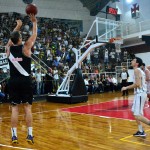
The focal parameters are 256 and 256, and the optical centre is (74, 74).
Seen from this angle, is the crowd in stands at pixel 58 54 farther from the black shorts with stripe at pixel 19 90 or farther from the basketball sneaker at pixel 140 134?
the black shorts with stripe at pixel 19 90

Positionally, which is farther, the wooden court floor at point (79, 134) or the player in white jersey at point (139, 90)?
the player in white jersey at point (139, 90)

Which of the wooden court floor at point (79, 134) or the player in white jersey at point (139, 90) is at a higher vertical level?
the player in white jersey at point (139, 90)

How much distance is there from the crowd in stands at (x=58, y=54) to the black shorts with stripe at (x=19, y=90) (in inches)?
342

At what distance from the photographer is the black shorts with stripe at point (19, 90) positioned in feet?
12.7

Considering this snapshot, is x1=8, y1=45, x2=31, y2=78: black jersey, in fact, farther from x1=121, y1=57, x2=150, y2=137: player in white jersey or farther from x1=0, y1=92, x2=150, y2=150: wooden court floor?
x1=121, y1=57, x2=150, y2=137: player in white jersey

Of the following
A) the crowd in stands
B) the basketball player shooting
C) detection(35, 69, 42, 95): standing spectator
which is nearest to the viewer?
the basketball player shooting

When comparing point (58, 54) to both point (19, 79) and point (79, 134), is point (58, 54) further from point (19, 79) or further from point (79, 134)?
point (19, 79)

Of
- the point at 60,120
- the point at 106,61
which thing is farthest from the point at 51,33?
the point at 60,120

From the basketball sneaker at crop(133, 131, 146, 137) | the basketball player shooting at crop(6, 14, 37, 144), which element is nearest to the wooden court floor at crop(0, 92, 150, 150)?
the basketball sneaker at crop(133, 131, 146, 137)

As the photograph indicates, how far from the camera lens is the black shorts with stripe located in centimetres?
387

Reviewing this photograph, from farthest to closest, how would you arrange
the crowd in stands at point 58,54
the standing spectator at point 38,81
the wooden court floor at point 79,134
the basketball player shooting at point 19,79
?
the crowd in stands at point 58,54 < the standing spectator at point 38,81 < the wooden court floor at point 79,134 < the basketball player shooting at point 19,79

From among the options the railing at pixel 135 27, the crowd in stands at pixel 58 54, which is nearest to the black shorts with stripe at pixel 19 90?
the crowd in stands at pixel 58 54

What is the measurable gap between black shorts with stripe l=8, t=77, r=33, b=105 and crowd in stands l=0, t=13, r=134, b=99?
868 centimetres

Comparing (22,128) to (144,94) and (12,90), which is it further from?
(144,94)
